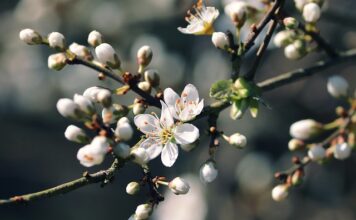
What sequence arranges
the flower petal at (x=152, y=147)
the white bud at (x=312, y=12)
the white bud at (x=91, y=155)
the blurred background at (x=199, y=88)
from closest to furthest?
1. the white bud at (x=91, y=155)
2. the flower petal at (x=152, y=147)
3. the white bud at (x=312, y=12)
4. the blurred background at (x=199, y=88)

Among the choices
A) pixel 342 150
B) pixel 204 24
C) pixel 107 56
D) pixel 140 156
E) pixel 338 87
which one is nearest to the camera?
pixel 140 156

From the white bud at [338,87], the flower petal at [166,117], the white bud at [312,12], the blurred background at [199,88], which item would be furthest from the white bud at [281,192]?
the blurred background at [199,88]

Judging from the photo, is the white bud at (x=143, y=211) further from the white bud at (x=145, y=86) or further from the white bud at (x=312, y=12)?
the white bud at (x=312, y=12)

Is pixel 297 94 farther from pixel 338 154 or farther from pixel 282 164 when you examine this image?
pixel 338 154

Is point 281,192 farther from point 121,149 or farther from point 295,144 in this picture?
point 121,149

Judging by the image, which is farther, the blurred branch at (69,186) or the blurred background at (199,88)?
the blurred background at (199,88)

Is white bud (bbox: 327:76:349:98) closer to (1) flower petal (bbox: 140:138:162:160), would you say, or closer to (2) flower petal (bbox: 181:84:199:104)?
(2) flower petal (bbox: 181:84:199:104)

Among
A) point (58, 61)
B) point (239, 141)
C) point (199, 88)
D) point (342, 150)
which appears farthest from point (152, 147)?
point (199, 88)
